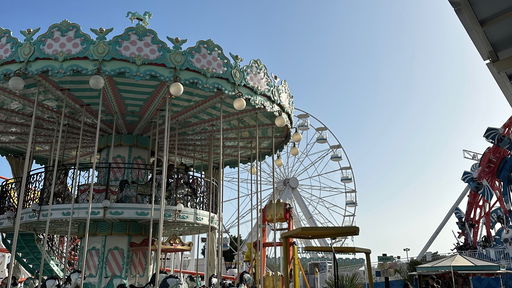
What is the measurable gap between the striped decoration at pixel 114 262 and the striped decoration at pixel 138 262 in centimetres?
36

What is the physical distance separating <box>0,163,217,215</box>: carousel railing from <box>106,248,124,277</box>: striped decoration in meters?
1.66

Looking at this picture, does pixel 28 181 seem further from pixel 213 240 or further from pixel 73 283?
pixel 213 240

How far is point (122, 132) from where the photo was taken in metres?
14.7

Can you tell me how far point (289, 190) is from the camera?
3161cm

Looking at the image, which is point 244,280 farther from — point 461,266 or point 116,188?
point 461,266

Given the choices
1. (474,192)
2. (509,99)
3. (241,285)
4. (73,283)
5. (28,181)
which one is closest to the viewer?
(509,99)

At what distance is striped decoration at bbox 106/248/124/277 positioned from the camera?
13039 millimetres

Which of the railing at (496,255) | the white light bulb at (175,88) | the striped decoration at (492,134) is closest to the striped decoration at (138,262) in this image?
the white light bulb at (175,88)

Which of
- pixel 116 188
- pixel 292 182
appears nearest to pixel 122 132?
pixel 116 188

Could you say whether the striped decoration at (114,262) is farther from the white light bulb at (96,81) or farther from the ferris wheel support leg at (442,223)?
the ferris wheel support leg at (442,223)

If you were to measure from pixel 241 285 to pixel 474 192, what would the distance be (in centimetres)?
3175

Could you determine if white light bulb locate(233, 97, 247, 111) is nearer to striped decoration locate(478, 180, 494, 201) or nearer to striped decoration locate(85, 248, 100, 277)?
striped decoration locate(85, 248, 100, 277)

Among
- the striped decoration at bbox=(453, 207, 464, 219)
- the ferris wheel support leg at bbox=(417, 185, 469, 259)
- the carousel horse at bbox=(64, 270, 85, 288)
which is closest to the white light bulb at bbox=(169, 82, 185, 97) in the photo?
the carousel horse at bbox=(64, 270, 85, 288)

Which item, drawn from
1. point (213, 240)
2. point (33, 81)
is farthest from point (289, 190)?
point (33, 81)
